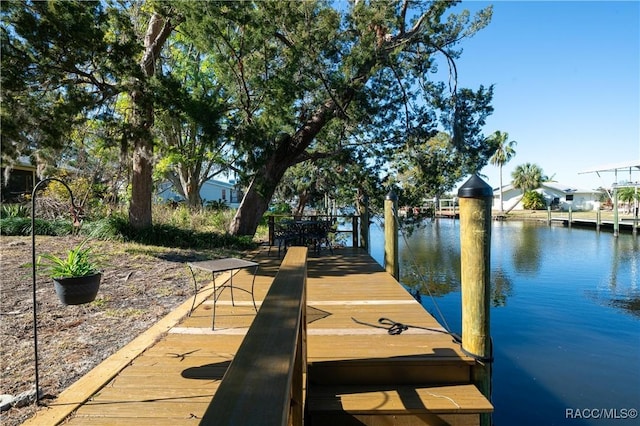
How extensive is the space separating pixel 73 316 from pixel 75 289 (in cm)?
200

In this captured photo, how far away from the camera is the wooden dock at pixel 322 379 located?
90.2 inches

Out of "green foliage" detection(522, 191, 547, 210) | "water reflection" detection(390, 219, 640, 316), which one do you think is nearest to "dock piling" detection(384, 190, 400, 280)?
"water reflection" detection(390, 219, 640, 316)

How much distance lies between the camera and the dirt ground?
2838 mm

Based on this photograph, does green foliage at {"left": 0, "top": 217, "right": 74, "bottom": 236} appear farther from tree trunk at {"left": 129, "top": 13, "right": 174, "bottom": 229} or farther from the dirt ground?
the dirt ground

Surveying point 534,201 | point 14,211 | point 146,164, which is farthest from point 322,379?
point 534,201

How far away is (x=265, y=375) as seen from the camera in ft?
2.69

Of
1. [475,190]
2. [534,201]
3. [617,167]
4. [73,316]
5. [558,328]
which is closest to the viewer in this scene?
[475,190]

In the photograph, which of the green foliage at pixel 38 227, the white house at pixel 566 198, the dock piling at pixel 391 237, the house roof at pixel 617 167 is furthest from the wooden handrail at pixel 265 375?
the white house at pixel 566 198

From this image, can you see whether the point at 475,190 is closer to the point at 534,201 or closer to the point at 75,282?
the point at 75,282

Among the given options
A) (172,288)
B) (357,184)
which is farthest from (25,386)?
(357,184)

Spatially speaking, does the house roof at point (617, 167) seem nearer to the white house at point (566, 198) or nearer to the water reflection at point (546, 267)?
the water reflection at point (546, 267)

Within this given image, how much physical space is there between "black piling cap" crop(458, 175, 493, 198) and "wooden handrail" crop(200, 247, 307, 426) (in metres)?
1.69

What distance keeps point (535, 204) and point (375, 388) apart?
5012 centimetres

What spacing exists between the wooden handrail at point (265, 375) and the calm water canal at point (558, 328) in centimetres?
391
